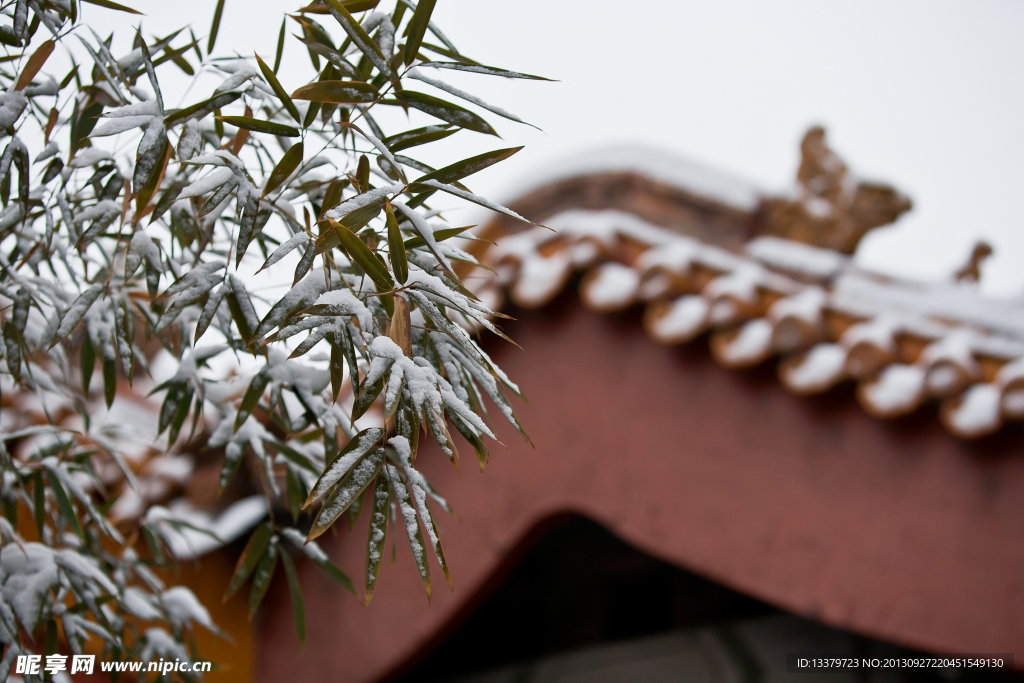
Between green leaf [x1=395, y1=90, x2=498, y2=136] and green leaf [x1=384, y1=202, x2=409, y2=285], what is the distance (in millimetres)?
193

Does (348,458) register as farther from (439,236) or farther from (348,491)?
(439,236)

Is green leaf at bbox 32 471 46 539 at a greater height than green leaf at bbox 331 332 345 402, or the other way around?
green leaf at bbox 331 332 345 402

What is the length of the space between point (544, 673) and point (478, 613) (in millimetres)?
373

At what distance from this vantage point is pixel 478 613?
2545 millimetres

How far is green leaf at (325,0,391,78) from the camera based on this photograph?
2.46 ft

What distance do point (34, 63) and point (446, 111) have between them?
0.46 meters

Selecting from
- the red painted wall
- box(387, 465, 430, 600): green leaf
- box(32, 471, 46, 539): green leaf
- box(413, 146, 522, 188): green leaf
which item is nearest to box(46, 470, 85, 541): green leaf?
box(32, 471, 46, 539): green leaf

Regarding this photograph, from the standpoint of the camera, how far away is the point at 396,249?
69 cm

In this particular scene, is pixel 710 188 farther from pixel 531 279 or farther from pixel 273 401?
pixel 273 401

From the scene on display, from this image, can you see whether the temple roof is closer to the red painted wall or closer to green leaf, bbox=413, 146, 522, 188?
the red painted wall

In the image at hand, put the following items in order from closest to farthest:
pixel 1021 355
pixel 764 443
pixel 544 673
Result: pixel 1021 355, pixel 764 443, pixel 544 673

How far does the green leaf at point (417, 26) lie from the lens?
0.77m

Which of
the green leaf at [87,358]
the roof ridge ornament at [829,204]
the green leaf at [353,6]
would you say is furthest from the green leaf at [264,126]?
the roof ridge ornament at [829,204]

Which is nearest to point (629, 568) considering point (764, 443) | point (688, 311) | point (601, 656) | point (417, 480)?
point (601, 656)
